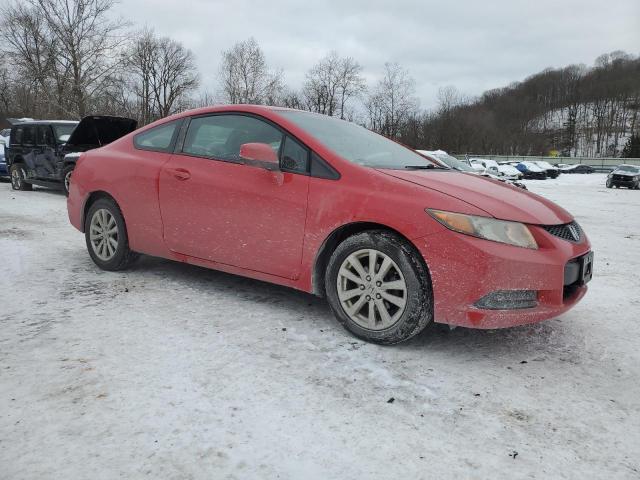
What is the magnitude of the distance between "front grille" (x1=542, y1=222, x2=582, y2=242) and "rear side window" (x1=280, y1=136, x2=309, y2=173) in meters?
1.50

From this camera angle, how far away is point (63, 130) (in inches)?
425

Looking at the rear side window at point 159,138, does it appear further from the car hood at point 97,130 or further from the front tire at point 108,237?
the car hood at point 97,130

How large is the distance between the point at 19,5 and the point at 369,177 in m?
42.7

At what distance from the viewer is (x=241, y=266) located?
11.6 feet

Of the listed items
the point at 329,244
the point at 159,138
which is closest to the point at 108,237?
the point at 159,138

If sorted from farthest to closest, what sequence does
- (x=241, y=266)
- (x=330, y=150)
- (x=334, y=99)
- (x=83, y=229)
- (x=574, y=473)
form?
(x=334, y=99) < (x=83, y=229) < (x=241, y=266) < (x=330, y=150) < (x=574, y=473)

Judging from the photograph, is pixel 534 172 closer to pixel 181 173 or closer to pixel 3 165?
pixel 3 165

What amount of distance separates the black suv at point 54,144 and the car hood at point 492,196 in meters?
8.12

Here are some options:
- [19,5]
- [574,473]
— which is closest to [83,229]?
[574,473]

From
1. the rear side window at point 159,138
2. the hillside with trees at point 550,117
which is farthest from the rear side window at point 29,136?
the hillside with trees at point 550,117

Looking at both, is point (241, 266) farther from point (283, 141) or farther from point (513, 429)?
point (513, 429)

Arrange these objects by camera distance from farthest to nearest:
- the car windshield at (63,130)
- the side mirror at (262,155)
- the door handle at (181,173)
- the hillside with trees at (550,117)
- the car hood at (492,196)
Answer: the hillside with trees at (550,117) → the car windshield at (63,130) → the door handle at (181,173) → the side mirror at (262,155) → the car hood at (492,196)

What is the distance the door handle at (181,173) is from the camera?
3.80 meters

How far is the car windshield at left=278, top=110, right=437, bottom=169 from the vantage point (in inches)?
135
